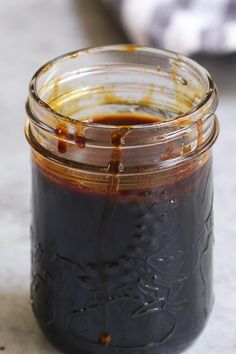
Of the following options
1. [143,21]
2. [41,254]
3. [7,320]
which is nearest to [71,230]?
[41,254]

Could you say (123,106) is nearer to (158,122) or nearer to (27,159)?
(158,122)

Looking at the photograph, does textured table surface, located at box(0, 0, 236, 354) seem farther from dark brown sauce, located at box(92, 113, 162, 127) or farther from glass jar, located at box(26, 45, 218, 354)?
dark brown sauce, located at box(92, 113, 162, 127)

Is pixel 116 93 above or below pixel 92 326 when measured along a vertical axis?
above

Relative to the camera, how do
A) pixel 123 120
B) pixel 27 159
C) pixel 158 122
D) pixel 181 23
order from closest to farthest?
pixel 158 122
pixel 123 120
pixel 27 159
pixel 181 23

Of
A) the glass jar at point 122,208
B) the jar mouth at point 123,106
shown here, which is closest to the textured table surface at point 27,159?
the glass jar at point 122,208

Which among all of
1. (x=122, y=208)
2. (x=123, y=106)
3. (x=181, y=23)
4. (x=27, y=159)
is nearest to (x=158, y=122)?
(x=122, y=208)

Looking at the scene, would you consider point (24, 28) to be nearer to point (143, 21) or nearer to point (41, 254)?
point (143, 21)
